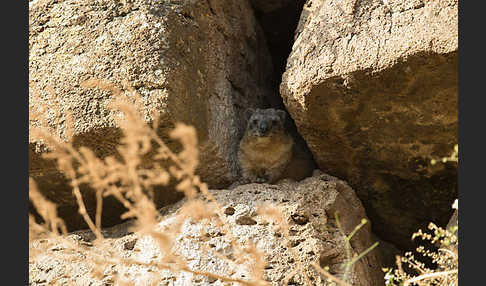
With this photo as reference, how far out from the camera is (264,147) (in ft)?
11.0

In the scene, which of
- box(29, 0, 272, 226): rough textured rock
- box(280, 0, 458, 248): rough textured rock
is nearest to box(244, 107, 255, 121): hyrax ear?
box(29, 0, 272, 226): rough textured rock

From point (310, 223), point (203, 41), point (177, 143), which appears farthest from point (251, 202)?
point (203, 41)

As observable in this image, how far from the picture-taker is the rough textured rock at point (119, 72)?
269 centimetres

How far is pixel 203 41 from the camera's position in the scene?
304 centimetres

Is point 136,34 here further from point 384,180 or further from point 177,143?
point 384,180

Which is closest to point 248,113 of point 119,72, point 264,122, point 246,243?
point 264,122

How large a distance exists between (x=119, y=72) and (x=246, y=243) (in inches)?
41.8

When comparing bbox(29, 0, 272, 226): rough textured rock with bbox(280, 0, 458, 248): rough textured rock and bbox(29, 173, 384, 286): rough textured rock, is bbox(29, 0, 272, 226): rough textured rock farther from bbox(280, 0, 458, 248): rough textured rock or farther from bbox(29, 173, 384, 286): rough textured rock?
bbox(280, 0, 458, 248): rough textured rock

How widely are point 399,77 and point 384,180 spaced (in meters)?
0.89

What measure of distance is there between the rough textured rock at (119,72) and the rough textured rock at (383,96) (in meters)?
0.49

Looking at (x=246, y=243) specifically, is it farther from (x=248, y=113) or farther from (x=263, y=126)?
(x=248, y=113)

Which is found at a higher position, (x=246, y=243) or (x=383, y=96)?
(x=383, y=96)

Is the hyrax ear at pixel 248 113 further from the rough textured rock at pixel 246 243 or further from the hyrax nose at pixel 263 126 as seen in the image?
the rough textured rock at pixel 246 243

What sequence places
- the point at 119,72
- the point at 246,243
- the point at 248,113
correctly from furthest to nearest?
1. the point at 248,113
2. the point at 119,72
3. the point at 246,243
